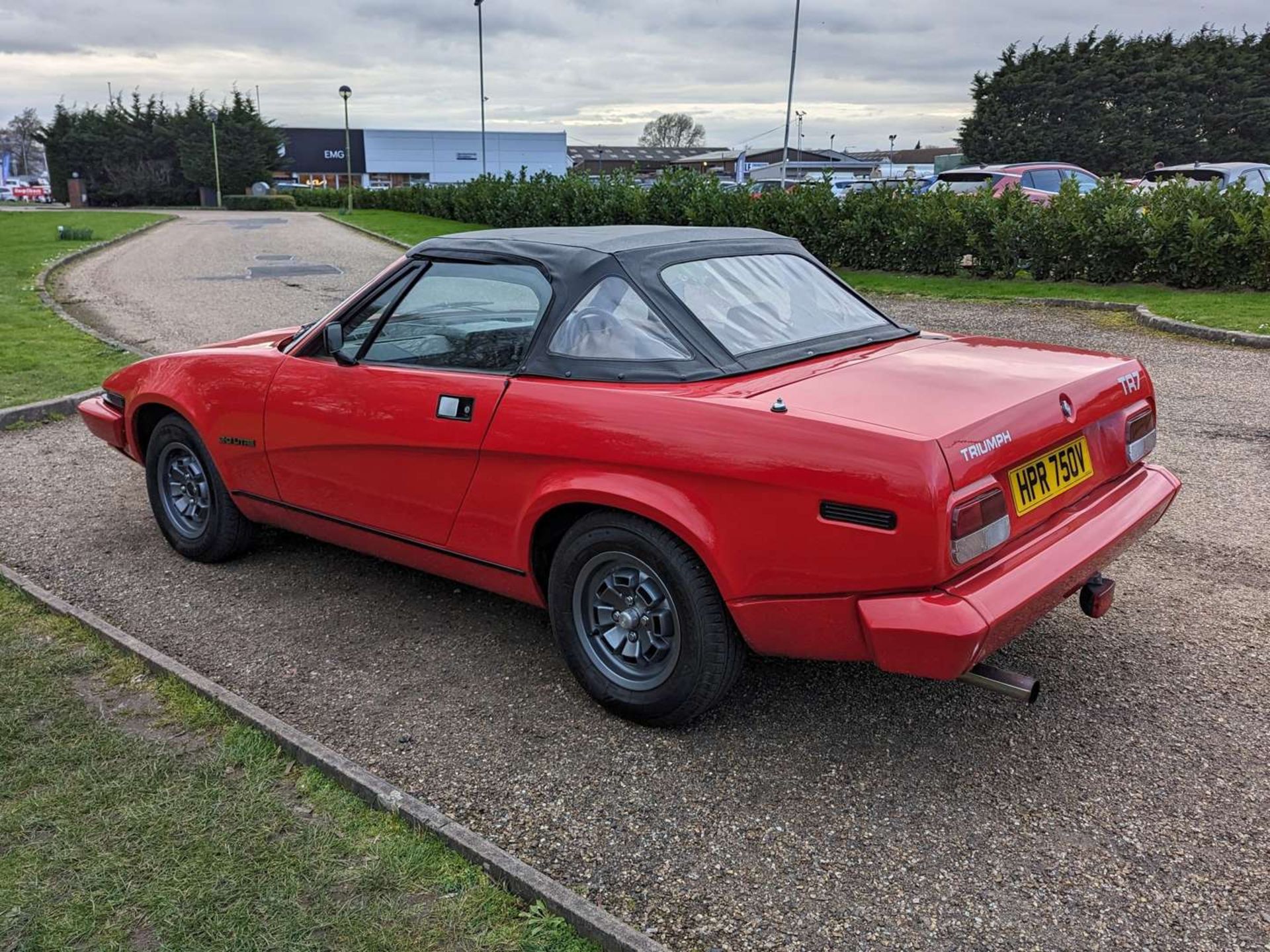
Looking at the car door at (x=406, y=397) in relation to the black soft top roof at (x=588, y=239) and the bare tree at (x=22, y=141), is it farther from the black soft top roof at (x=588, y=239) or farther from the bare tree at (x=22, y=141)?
the bare tree at (x=22, y=141)

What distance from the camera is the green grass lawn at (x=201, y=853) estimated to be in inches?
94.7

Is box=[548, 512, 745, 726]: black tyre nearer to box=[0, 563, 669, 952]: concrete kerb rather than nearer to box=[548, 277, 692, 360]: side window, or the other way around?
box=[548, 277, 692, 360]: side window

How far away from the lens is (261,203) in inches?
2349

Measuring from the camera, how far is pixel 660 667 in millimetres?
3221

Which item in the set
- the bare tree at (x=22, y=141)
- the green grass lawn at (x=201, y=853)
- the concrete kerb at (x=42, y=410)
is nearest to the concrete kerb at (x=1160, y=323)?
the green grass lawn at (x=201, y=853)

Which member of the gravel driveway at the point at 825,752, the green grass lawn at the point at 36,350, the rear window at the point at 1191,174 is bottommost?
the gravel driveway at the point at 825,752

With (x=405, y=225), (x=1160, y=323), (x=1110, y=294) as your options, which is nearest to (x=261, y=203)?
(x=405, y=225)

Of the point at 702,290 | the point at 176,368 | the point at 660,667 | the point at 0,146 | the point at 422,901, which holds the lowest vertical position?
Answer: the point at 422,901

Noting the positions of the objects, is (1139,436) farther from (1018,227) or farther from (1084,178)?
(1084,178)

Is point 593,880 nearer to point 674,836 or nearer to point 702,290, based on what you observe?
point 674,836

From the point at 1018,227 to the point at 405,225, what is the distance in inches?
887

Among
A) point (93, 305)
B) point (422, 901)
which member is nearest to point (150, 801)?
point (422, 901)

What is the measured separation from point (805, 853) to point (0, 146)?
140940mm

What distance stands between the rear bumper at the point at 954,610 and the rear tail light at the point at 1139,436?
0.34 meters
